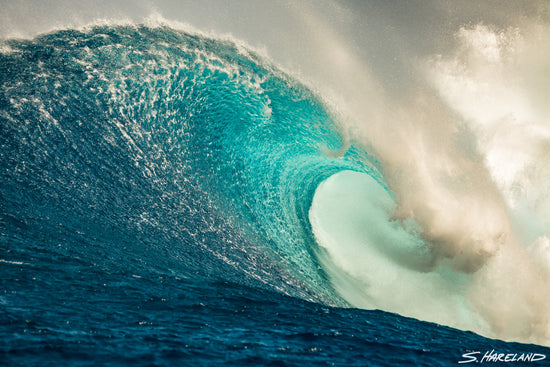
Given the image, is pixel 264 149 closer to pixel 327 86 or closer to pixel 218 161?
pixel 218 161

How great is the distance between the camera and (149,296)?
486 cm

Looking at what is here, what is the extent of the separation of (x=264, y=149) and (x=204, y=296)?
20.6ft

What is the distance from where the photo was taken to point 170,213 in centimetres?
757

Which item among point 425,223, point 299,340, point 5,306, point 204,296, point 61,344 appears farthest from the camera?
point 425,223

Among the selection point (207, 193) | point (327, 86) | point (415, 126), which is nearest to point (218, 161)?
point (207, 193)

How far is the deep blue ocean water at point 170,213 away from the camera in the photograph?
13.2 feet

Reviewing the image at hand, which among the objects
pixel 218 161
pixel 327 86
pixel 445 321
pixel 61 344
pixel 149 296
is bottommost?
pixel 61 344

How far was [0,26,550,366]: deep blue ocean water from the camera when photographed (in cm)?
402
